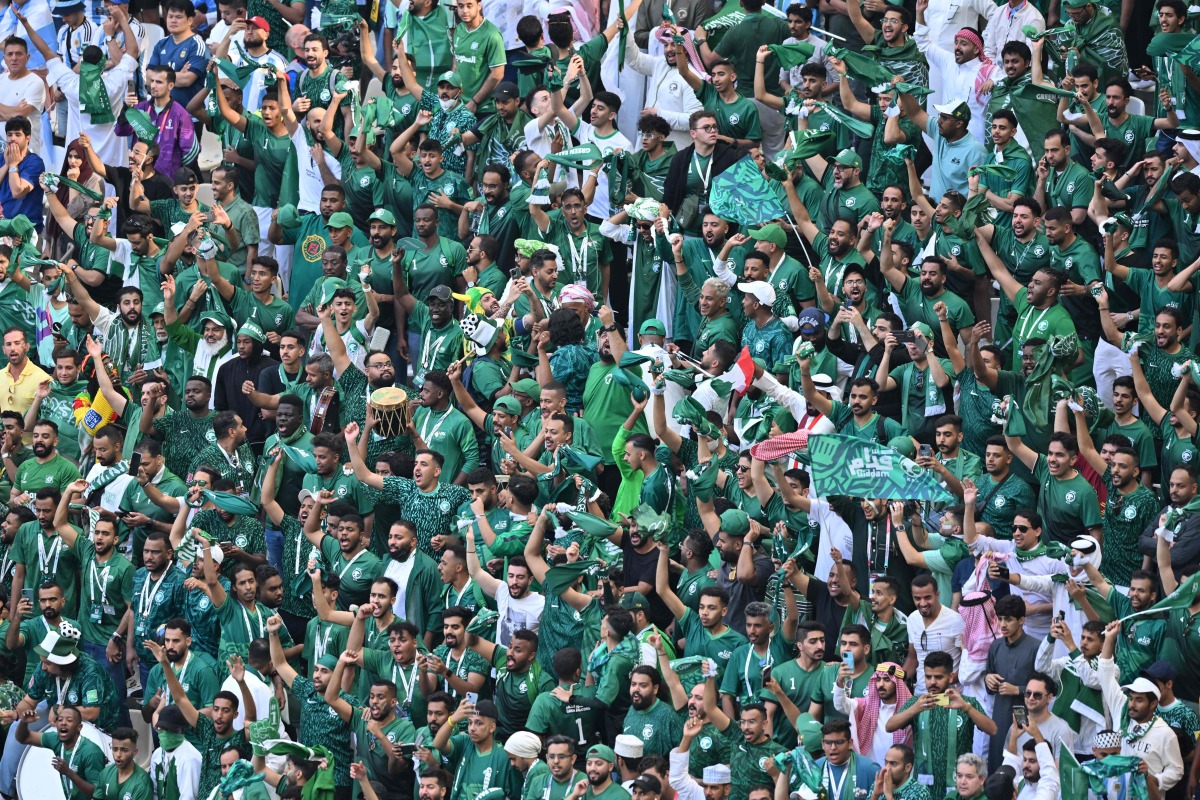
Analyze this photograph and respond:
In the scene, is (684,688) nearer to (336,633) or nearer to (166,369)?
(336,633)

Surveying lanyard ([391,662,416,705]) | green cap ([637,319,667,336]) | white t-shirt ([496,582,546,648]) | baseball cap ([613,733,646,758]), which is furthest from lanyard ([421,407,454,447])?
baseball cap ([613,733,646,758])

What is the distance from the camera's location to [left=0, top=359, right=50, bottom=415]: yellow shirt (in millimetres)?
19000

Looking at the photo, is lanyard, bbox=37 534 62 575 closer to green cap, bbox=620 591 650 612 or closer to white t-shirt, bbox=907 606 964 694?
green cap, bbox=620 591 650 612

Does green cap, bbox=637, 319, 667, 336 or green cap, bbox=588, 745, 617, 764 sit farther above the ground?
green cap, bbox=637, 319, 667, 336

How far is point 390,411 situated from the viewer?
17.4m

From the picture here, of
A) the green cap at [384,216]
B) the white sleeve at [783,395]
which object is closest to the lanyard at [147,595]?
the green cap at [384,216]

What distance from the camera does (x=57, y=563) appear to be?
17641mm

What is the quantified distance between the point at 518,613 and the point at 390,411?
2093mm

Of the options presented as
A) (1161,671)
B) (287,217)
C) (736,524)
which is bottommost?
(1161,671)

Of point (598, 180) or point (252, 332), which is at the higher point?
point (598, 180)

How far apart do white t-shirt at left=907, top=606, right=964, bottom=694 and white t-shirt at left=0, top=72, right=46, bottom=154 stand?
940cm

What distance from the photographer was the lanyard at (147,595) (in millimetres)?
17078

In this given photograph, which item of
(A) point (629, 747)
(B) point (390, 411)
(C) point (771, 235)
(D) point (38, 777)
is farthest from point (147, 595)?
(C) point (771, 235)

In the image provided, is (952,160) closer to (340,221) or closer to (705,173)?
(705,173)
